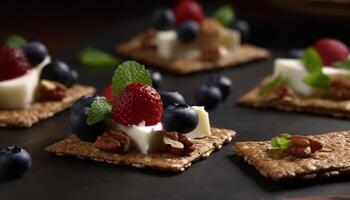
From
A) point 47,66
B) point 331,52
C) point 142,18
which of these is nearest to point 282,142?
point 331,52

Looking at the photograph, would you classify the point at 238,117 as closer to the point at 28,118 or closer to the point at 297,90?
the point at 297,90

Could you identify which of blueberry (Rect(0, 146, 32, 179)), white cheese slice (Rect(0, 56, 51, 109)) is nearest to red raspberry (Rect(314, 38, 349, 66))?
white cheese slice (Rect(0, 56, 51, 109))

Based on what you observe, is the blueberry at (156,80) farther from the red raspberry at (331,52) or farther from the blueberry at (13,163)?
the blueberry at (13,163)

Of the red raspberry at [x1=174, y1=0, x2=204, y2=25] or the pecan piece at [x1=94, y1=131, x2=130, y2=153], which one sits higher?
the red raspberry at [x1=174, y1=0, x2=204, y2=25]

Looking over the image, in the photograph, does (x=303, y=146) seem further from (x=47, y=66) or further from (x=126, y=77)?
(x=47, y=66)

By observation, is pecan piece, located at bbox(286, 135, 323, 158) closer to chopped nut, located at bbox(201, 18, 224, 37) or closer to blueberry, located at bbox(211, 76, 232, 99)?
blueberry, located at bbox(211, 76, 232, 99)

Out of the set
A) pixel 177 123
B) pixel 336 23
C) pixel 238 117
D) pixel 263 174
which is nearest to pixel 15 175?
pixel 177 123
